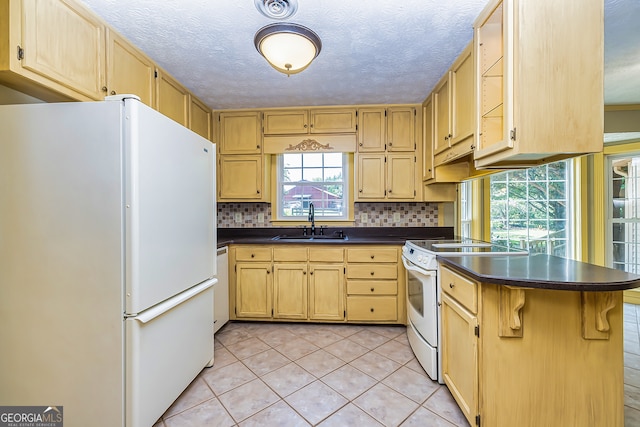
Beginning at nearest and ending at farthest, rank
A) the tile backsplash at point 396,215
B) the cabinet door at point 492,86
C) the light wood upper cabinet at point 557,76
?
the light wood upper cabinet at point 557,76
the cabinet door at point 492,86
the tile backsplash at point 396,215

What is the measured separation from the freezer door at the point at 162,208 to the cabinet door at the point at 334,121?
1.38 meters

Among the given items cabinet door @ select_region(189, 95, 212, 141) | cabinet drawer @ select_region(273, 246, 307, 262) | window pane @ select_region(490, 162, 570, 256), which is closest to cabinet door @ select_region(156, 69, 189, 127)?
cabinet door @ select_region(189, 95, 212, 141)

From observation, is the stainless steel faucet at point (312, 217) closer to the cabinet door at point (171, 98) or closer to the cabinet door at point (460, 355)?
the cabinet door at point (171, 98)

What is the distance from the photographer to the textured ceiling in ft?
4.92

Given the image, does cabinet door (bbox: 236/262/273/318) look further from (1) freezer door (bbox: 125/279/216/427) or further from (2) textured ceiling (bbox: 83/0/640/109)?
(2) textured ceiling (bbox: 83/0/640/109)

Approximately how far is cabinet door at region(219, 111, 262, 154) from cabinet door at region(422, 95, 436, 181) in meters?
1.74

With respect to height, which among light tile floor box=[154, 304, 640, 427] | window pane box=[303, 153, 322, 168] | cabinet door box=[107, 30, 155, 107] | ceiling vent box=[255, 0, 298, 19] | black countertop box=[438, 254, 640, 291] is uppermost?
ceiling vent box=[255, 0, 298, 19]

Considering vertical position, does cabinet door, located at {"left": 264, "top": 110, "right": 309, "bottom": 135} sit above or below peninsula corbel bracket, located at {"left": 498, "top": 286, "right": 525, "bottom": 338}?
above

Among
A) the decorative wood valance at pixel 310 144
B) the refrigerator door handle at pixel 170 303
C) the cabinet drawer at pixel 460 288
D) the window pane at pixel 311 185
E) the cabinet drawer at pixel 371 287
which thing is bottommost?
the cabinet drawer at pixel 371 287

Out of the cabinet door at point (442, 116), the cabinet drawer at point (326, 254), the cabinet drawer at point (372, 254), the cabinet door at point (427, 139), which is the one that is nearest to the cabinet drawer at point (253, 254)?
the cabinet drawer at point (326, 254)

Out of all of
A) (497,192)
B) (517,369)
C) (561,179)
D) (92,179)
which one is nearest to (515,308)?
(517,369)

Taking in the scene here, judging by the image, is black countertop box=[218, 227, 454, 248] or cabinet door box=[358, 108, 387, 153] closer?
cabinet door box=[358, 108, 387, 153]

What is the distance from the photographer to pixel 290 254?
2.69 m

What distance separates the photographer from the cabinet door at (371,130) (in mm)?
2877
